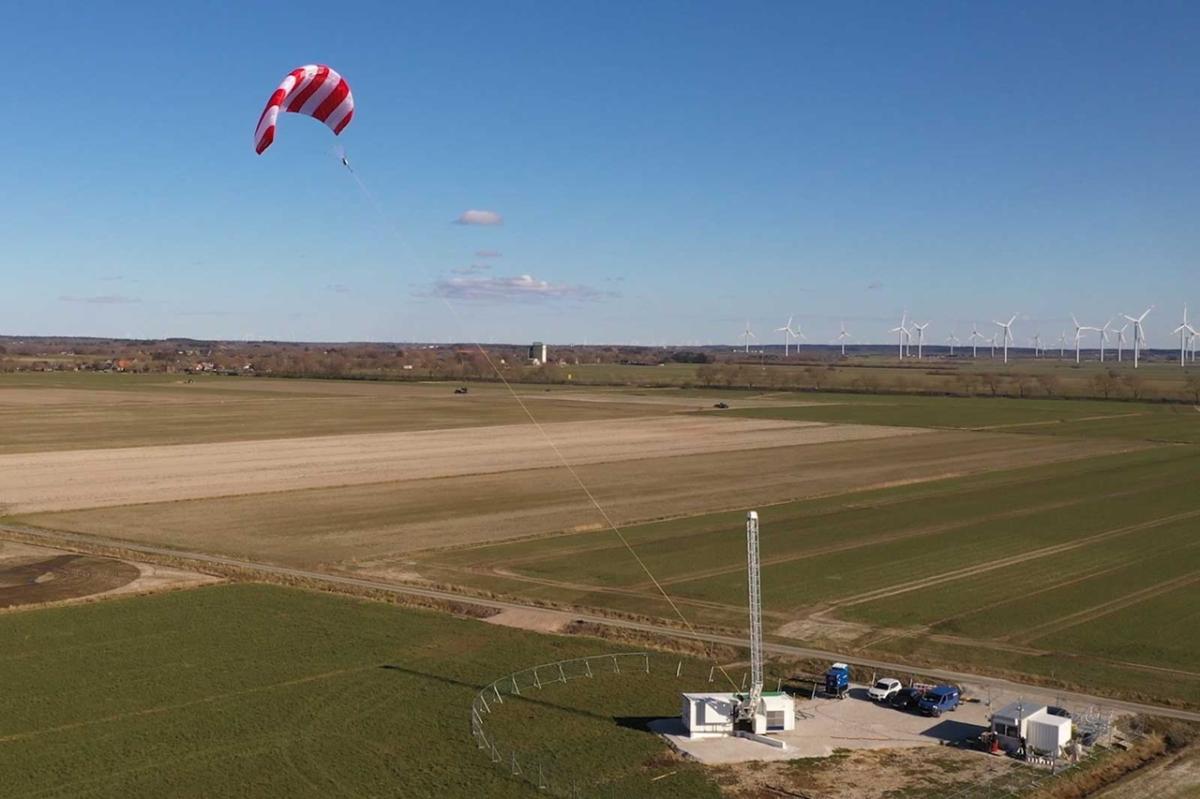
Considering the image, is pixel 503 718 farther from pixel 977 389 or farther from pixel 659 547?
pixel 977 389

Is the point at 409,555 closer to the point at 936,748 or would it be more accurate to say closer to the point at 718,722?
the point at 718,722

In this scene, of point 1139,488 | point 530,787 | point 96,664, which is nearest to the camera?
point 530,787

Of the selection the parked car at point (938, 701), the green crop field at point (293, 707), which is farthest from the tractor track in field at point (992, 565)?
the green crop field at point (293, 707)

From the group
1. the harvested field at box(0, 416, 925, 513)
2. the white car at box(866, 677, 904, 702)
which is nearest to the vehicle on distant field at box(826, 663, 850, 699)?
the white car at box(866, 677, 904, 702)

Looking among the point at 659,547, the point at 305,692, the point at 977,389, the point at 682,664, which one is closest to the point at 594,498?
the point at 659,547

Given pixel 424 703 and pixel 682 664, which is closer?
pixel 424 703

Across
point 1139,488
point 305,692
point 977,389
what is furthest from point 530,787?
point 977,389

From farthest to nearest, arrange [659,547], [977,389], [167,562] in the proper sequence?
[977,389] → [659,547] → [167,562]
